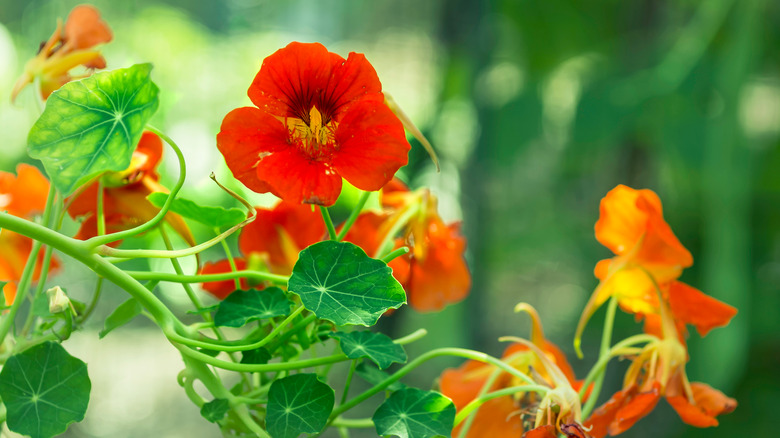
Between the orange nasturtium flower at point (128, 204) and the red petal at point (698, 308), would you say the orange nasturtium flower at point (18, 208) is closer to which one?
the orange nasturtium flower at point (128, 204)

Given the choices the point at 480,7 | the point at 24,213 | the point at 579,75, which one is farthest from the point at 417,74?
the point at 24,213

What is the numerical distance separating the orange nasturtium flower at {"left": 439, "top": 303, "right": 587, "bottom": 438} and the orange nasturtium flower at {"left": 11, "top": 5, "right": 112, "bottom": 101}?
195mm

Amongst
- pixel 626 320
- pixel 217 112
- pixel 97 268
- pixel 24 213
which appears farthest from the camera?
pixel 626 320

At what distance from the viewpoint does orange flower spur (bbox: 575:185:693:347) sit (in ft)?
0.83

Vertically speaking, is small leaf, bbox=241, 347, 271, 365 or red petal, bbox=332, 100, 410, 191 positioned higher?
red petal, bbox=332, 100, 410, 191

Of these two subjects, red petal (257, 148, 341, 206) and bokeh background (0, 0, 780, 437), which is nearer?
red petal (257, 148, 341, 206)

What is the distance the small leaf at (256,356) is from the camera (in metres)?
0.22

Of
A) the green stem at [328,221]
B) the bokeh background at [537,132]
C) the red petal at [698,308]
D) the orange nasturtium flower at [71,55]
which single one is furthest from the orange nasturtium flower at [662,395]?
the bokeh background at [537,132]

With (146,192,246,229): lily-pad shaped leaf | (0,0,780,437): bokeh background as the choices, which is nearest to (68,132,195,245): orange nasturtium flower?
(146,192,246,229): lily-pad shaped leaf

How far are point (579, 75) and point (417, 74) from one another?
422 millimetres

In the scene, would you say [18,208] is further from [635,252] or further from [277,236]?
[635,252]

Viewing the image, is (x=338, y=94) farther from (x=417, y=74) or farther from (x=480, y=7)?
(x=417, y=74)

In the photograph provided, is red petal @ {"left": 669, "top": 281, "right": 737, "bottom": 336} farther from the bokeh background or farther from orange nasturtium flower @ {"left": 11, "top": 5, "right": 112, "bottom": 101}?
the bokeh background

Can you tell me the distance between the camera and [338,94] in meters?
0.22
